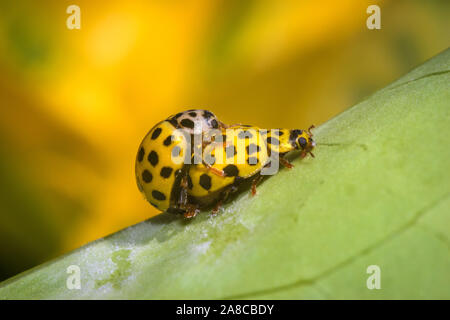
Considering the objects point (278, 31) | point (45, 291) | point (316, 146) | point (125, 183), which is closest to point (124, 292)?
point (45, 291)

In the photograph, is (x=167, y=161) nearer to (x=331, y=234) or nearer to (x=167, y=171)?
(x=167, y=171)

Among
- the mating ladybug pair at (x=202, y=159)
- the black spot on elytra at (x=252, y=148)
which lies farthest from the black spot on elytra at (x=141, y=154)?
the black spot on elytra at (x=252, y=148)

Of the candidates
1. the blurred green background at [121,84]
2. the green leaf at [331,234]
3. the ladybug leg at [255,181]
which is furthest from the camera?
the blurred green background at [121,84]

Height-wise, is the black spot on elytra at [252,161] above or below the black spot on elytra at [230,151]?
below

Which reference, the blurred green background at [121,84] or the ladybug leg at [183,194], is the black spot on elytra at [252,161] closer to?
the ladybug leg at [183,194]

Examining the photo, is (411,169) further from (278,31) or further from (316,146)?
(278,31)

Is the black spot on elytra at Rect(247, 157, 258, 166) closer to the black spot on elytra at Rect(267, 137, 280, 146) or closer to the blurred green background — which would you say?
the black spot on elytra at Rect(267, 137, 280, 146)

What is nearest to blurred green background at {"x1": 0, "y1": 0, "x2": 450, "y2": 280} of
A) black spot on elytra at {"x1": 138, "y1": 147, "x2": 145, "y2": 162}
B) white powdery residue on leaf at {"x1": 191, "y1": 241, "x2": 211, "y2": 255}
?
black spot on elytra at {"x1": 138, "y1": 147, "x2": 145, "y2": 162}
